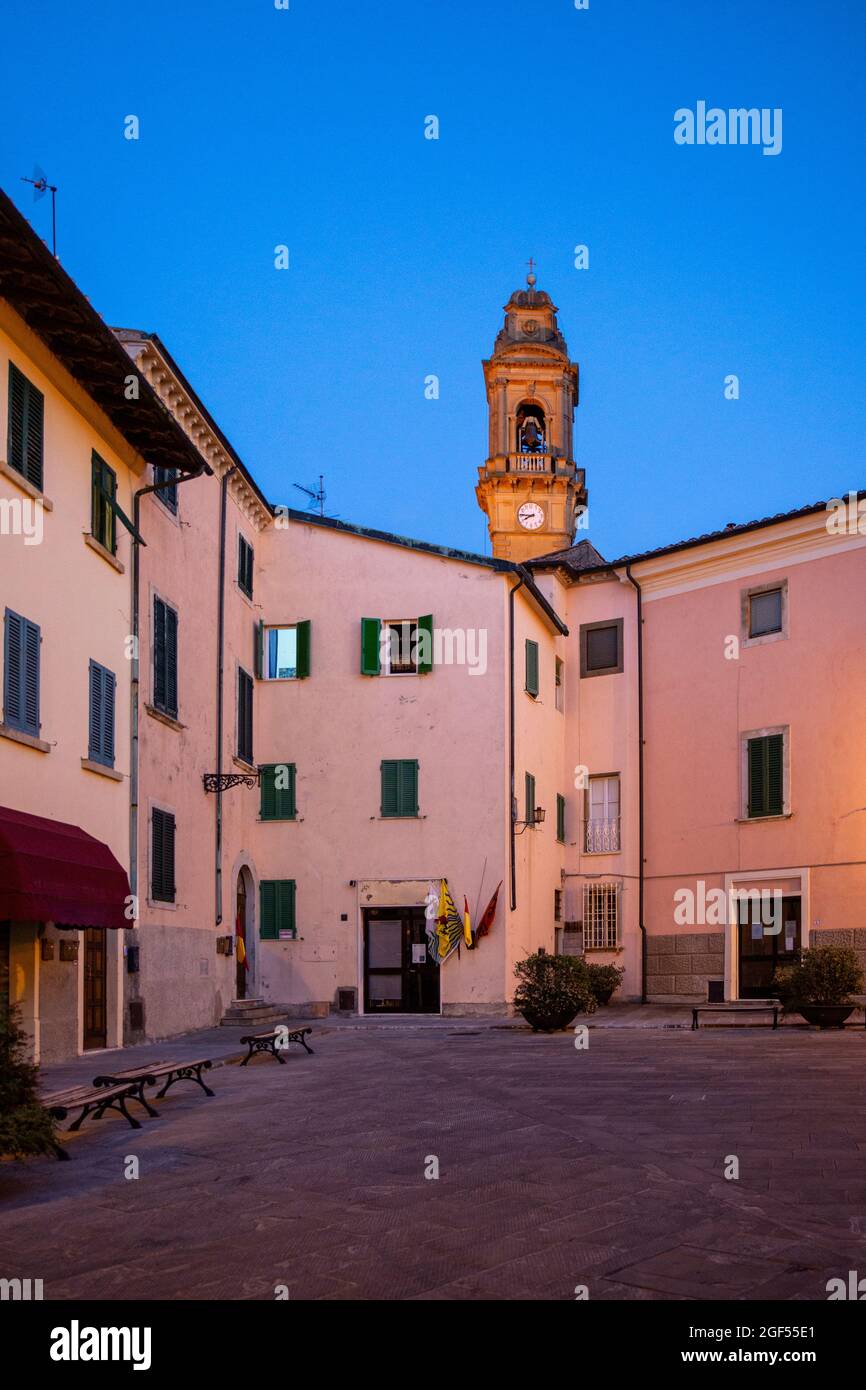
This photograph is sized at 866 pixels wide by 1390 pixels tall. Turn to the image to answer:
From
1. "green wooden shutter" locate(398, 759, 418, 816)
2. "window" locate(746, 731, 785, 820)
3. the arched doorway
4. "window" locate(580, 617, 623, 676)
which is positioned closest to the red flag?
"green wooden shutter" locate(398, 759, 418, 816)

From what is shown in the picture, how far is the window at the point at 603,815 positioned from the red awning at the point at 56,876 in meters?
16.4

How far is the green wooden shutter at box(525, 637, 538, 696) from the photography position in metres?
31.8

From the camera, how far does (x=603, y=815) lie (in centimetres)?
3434

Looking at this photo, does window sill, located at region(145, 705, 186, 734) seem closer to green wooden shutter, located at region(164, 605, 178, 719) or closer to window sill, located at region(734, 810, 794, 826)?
green wooden shutter, located at region(164, 605, 178, 719)

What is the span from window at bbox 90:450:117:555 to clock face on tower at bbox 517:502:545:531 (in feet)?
116

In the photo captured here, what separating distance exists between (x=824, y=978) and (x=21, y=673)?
14160 mm

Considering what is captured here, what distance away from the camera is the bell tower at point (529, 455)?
182 ft

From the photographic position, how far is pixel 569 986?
23.8 meters

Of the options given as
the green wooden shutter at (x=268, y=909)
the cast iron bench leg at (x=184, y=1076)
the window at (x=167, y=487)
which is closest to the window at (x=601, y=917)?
the green wooden shutter at (x=268, y=909)

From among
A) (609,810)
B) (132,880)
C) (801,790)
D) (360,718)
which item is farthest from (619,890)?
(132,880)
